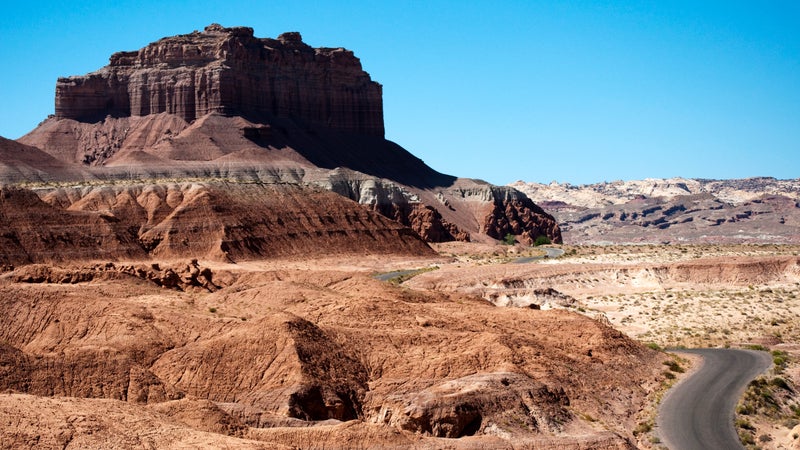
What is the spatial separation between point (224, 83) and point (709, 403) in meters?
121

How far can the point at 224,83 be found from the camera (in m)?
154

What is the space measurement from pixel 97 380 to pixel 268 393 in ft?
17.1

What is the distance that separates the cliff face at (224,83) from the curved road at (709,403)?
374ft

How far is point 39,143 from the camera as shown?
154125 millimetres

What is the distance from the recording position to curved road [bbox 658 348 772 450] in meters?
36.7

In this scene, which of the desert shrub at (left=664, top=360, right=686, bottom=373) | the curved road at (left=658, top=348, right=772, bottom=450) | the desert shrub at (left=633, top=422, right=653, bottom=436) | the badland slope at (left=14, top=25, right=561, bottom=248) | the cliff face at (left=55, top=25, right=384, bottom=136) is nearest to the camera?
the curved road at (left=658, top=348, right=772, bottom=450)

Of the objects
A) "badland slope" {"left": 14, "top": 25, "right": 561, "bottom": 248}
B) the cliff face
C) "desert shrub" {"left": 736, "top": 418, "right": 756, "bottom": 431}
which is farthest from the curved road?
the cliff face

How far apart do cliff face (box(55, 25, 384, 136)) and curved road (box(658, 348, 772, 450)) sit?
113930 millimetres

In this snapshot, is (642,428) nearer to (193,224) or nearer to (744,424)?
(744,424)

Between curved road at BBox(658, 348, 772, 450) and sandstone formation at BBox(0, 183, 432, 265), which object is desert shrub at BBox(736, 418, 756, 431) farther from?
sandstone formation at BBox(0, 183, 432, 265)

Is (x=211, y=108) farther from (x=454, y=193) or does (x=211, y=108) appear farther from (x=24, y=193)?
(x=24, y=193)

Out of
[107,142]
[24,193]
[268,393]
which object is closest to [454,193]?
[107,142]

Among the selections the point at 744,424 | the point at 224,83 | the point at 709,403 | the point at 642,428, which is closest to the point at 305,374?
the point at 642,428

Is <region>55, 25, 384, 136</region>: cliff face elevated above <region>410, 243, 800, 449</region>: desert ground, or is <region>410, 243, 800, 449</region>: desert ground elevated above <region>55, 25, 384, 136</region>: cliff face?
<region>55, 25, 384, 136</region>: cliff face
